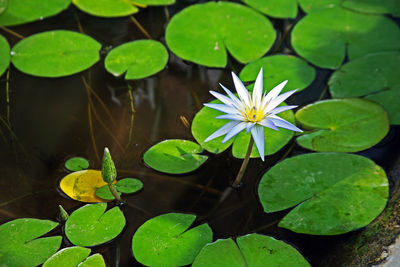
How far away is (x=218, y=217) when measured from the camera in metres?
2.48

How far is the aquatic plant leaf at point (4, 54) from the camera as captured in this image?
326cm

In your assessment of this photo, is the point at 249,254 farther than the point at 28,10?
No

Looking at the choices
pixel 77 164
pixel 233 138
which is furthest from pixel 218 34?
pixel 77 164

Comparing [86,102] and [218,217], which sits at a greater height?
[86,102]

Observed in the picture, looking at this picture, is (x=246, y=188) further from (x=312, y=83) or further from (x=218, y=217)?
(x=312, y=83)

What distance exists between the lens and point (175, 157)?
2656mm

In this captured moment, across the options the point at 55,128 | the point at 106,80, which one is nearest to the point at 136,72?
the point at 106,80

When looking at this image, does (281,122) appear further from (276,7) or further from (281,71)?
(276,7)

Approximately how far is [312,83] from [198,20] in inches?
42.8

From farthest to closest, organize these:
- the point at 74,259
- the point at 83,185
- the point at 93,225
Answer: the point at 83,185 → the point at 93,225 → the point at 74,259

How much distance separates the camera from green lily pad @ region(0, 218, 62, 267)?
2.21 metres

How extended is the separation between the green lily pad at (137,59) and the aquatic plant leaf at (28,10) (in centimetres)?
84

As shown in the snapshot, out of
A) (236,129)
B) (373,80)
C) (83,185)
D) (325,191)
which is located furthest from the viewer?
(373,80)

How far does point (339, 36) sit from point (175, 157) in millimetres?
1759
